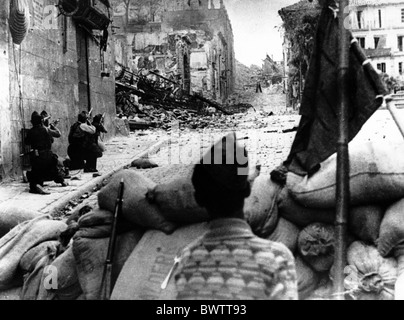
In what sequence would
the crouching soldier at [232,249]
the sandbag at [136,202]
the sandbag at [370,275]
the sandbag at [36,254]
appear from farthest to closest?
the sandbag at [36,254] < the sandbag at [136,202] < the sandbag at [370,275] < the crouching soldier at [232,249]

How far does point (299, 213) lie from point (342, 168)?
270mm

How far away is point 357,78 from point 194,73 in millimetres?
2545

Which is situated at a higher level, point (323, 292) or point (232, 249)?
point (232, 249)

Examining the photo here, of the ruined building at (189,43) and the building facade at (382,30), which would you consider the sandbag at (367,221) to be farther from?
the ruined building at (189,43)

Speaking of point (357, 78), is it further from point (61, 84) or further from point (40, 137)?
point (61, 84)

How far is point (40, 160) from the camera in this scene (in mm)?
5594

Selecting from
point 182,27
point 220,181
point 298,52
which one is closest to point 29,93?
point 182,27

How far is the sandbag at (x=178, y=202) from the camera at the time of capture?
221 cm

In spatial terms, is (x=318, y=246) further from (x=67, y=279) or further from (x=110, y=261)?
(x=67, y=279)

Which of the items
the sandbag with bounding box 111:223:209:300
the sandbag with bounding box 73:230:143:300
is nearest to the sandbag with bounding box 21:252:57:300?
the sandbag with bounding box 73:230:143:300

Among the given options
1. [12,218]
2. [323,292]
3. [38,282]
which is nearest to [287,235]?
[323,292]

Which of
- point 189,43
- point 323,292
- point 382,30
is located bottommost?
point 323,292

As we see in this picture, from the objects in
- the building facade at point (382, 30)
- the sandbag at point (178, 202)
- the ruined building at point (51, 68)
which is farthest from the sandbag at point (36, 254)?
the ruined building at point (51, 68)

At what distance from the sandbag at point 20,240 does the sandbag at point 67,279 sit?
29cm
